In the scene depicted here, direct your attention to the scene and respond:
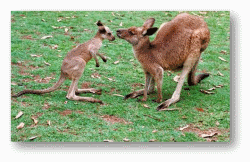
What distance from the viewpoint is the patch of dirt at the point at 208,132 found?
15.7ft

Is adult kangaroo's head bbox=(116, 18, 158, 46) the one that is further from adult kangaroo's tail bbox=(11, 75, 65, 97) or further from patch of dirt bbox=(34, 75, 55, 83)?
patch of dirt bbox=(34, 75, 55, 83)

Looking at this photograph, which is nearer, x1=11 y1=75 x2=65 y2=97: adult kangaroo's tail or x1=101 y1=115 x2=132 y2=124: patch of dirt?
x1=101 y1=115 x2=132 y2=124: patch of dirt

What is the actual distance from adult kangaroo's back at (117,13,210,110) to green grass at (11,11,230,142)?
0.79 feet

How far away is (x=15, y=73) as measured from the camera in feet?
17.4

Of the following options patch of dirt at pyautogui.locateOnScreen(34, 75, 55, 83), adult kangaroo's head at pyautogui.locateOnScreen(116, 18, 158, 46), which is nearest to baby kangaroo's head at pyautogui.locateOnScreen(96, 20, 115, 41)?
adult kangaroo's head at pyautogui.locateOnScreen(116, 18, 158, 46)

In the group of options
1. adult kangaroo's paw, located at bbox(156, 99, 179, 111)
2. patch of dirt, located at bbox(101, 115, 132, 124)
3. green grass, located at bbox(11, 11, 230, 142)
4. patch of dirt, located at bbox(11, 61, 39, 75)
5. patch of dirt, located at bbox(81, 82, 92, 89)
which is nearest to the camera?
green grass, located at bbox(11, 11, 230, 142)

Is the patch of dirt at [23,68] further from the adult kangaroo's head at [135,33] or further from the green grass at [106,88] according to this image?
the adult kangaroo's head at [135,33]

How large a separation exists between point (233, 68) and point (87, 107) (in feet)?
6.64

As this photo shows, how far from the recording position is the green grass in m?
4.73

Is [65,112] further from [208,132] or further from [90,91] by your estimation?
[208,132]

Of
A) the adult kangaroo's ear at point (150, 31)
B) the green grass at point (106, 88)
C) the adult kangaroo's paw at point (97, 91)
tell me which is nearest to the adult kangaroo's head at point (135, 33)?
the adult kangaroo's ear at point (150, 31)

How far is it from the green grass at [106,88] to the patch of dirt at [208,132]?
3cm
